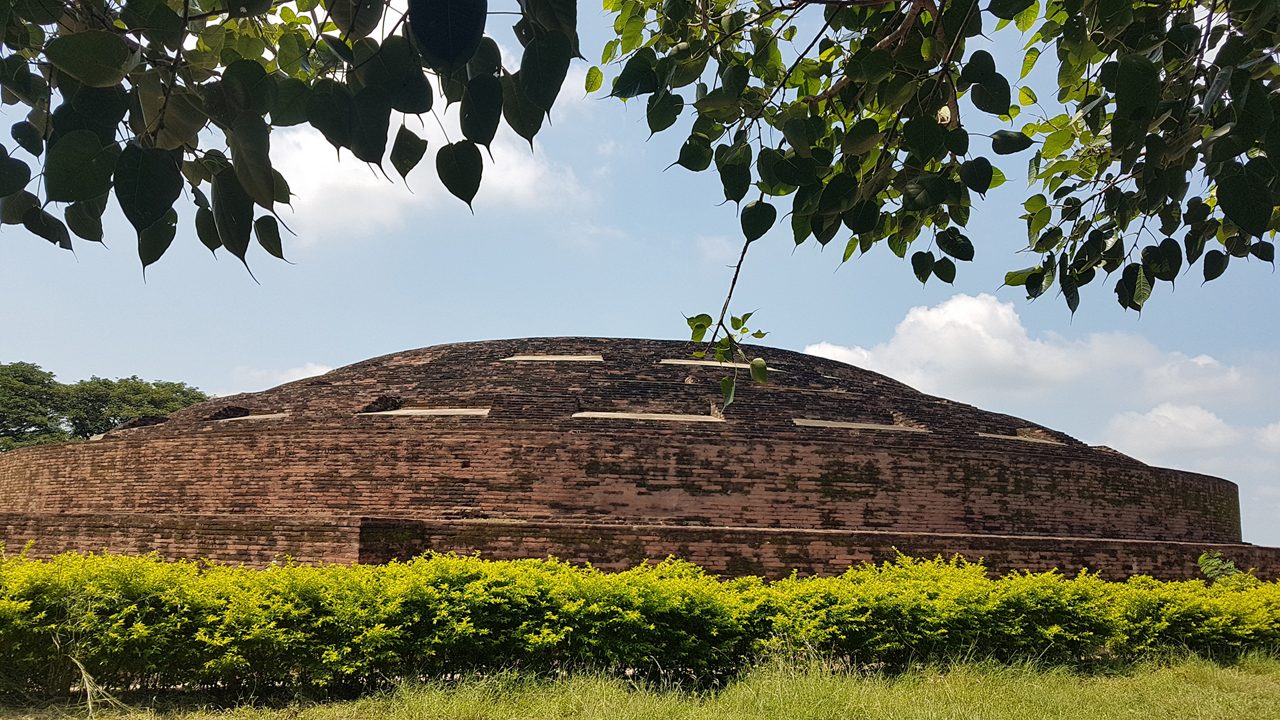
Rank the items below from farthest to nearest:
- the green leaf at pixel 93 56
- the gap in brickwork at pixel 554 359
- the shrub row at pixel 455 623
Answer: the gap in brickwork at pixel 554 359 → the shrub row at pixel 455 623 → the green leaf at pixel 93 56

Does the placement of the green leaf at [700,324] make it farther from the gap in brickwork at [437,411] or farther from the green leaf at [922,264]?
the gap in brickwork at [437,411]

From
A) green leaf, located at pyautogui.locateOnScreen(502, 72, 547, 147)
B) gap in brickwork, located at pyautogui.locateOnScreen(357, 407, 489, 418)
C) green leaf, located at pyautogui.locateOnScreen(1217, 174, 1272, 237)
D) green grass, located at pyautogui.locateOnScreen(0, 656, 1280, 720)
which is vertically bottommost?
green grass, located at pyautogui.locateOnScreen(0, 656, 1280, 720)

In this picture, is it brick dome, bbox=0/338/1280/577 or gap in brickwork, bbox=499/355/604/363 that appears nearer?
brick dome, bbox=0/338/1280/577

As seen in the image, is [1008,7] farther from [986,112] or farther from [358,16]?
[358,16]

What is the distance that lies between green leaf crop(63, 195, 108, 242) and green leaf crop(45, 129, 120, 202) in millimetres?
333

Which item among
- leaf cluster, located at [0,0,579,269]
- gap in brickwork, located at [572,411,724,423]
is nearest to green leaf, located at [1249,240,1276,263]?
leaf cluster, located at [0,0,579,269]

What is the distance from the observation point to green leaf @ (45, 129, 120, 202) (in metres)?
0.97

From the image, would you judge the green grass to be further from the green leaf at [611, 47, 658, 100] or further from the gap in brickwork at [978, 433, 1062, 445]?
the gap in brickwork at [978, 433, 1062, 445]

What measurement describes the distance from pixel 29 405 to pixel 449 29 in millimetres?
34609

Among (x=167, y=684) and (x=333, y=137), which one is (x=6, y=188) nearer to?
(x=333, y=137)

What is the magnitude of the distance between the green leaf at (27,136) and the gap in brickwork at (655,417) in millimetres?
10409

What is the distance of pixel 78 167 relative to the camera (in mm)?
987

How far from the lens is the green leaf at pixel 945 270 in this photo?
297cm

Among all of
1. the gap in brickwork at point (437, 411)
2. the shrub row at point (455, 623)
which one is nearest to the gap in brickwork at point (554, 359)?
the gap in brickwork at point (437, 411)
